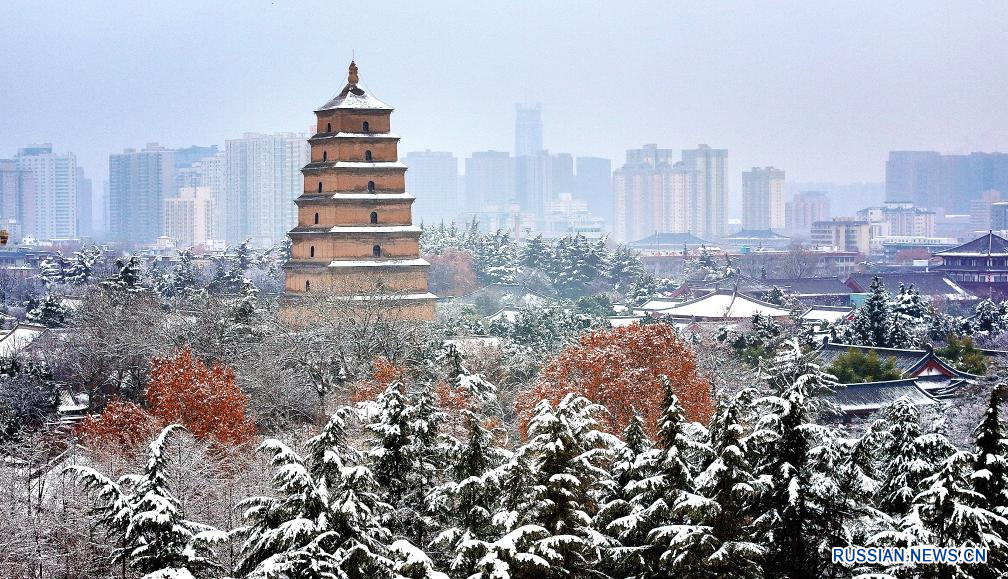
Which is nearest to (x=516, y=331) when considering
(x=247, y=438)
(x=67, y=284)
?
(x=247, y=438)

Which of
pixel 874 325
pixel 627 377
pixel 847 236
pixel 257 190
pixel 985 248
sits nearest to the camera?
pixel 627 377

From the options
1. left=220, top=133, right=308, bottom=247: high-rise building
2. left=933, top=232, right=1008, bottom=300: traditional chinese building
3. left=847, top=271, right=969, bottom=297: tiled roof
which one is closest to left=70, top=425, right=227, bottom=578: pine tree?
left=847, top=271, right=969, bottom=297: tiled roof

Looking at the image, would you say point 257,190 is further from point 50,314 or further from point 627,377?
point 627,377

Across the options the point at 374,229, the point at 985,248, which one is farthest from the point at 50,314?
the point at 985,248

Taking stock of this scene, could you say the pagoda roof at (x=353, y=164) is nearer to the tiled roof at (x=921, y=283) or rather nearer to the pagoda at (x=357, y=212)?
the pagoda at (x=357, y=212)

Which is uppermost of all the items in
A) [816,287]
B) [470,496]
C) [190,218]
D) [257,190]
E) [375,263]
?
[257,190]

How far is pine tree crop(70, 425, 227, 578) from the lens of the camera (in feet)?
50.1

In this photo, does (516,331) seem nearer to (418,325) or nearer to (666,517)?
(418,325)

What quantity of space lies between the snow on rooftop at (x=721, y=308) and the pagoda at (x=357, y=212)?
1959cm

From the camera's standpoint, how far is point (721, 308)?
62.5 m

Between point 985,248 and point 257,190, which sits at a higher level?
point 257,190

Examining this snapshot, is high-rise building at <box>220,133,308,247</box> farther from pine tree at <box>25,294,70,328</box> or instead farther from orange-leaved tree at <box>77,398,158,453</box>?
orange-leaved tree at <box>77,398,158,453</box>

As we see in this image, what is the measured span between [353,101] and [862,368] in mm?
15313

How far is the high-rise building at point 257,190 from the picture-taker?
626ft
